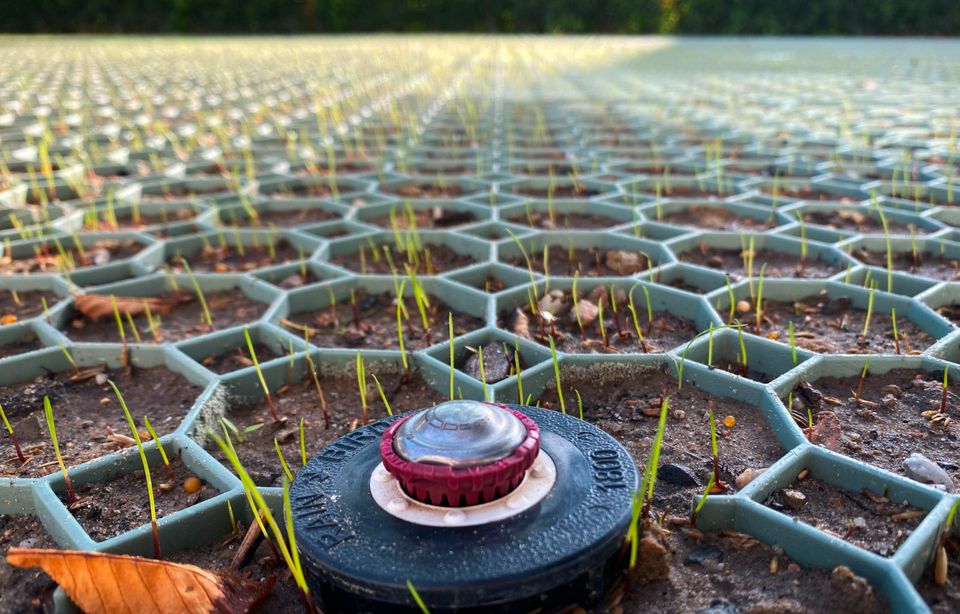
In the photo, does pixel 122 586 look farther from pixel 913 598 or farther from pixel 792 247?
pixel 792 247

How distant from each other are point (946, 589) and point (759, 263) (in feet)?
4.97

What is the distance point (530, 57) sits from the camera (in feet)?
39.2

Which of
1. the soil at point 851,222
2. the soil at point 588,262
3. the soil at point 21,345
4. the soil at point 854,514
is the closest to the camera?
the soil at point 854,514

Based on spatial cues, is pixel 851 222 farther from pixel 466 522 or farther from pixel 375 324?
pixel 466 522

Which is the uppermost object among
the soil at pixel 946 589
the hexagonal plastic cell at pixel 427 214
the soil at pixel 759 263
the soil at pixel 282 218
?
the soil at pixel 946 589

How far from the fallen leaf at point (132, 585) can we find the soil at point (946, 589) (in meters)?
0.94

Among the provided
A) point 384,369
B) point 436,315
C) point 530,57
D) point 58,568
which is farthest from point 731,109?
point 530,57

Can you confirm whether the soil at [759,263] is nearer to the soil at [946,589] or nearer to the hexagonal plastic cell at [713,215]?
the hexagonal plastic cell at [713,215]

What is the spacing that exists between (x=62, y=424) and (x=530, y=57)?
1126 centimetres

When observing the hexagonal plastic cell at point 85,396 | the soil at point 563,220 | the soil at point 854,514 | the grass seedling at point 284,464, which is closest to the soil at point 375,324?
the hexagonal plastic cell at point 85,396

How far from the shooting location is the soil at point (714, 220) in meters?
2.88

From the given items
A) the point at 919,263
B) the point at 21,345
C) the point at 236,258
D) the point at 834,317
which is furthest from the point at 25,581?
the point at 919,263

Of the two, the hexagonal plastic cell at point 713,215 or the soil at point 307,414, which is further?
the hexagonal plastic cell at point 713,215

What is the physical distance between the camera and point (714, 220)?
296 cm
